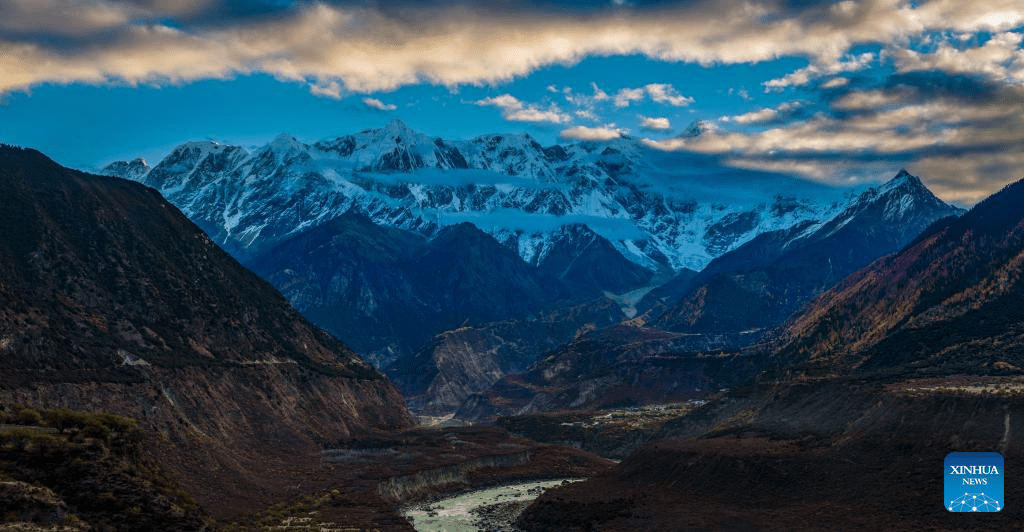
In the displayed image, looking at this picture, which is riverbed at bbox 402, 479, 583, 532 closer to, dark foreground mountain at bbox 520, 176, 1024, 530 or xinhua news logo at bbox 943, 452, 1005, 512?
dark foreground mountain at bbox 520, 176, 1024, 530

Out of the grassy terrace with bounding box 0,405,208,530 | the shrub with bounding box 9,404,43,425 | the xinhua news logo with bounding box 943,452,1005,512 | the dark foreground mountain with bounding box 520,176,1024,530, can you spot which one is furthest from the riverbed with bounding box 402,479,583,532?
the shrub with bounding box 9,404,43,425

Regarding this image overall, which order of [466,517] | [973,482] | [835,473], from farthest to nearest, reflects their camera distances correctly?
[466,517]
[835,473]
[973,482]

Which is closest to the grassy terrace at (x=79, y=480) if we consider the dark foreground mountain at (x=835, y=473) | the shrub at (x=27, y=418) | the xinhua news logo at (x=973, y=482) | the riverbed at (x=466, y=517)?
the shrub at (x=27, y=418)

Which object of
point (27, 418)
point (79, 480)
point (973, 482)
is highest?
point (27, 418)

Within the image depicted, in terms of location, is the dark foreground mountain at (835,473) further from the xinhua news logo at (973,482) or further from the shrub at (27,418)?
the shrub at (27,418)

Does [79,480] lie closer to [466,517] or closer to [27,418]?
[27,418]

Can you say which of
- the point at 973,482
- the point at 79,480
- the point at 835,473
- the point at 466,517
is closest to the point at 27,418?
the point at 79,480

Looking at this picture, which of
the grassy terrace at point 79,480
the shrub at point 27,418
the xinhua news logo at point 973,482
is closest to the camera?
the grassy terrace at point 79,480

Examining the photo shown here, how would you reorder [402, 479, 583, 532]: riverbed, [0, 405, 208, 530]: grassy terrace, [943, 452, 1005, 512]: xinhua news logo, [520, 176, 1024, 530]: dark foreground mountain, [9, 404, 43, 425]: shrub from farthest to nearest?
1. [402, 479, 583, 532]: riverbed
2. [520, 176, 1024, 530]: dark foreground mountain
3. [943, 452, 1005, 512]: xinhua news logo
4. [9, 404, 43, 425]: shrub
5. [0, 405, 208, 530]: grassy terrace
